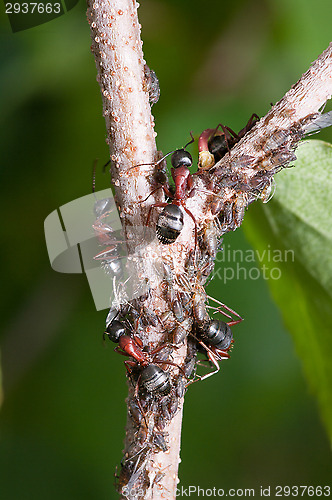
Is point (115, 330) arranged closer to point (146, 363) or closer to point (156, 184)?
point (146, 363)

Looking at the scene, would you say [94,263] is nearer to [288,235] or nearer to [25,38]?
[288,235]

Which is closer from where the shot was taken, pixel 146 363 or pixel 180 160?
pixel 146 363

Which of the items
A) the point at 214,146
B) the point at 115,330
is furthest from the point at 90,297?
the point at 214,146

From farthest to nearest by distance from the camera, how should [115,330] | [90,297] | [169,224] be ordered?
[90,297] < [115,330] < [169,224]

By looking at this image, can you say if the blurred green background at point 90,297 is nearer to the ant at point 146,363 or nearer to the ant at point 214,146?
the ant at point 214,146

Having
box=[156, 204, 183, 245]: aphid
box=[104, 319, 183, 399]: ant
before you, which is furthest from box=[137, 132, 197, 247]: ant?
box=[104, 319, 183, 399]: ant

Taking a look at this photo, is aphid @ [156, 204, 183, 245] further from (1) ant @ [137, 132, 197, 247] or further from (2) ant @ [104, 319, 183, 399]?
(2) ant @ [104, 319, 183, 399]

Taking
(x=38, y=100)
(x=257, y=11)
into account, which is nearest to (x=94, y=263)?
(x=38, y=100)

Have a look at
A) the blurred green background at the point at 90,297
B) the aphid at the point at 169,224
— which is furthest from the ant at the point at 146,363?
the blurred green background at the point at 90,297
